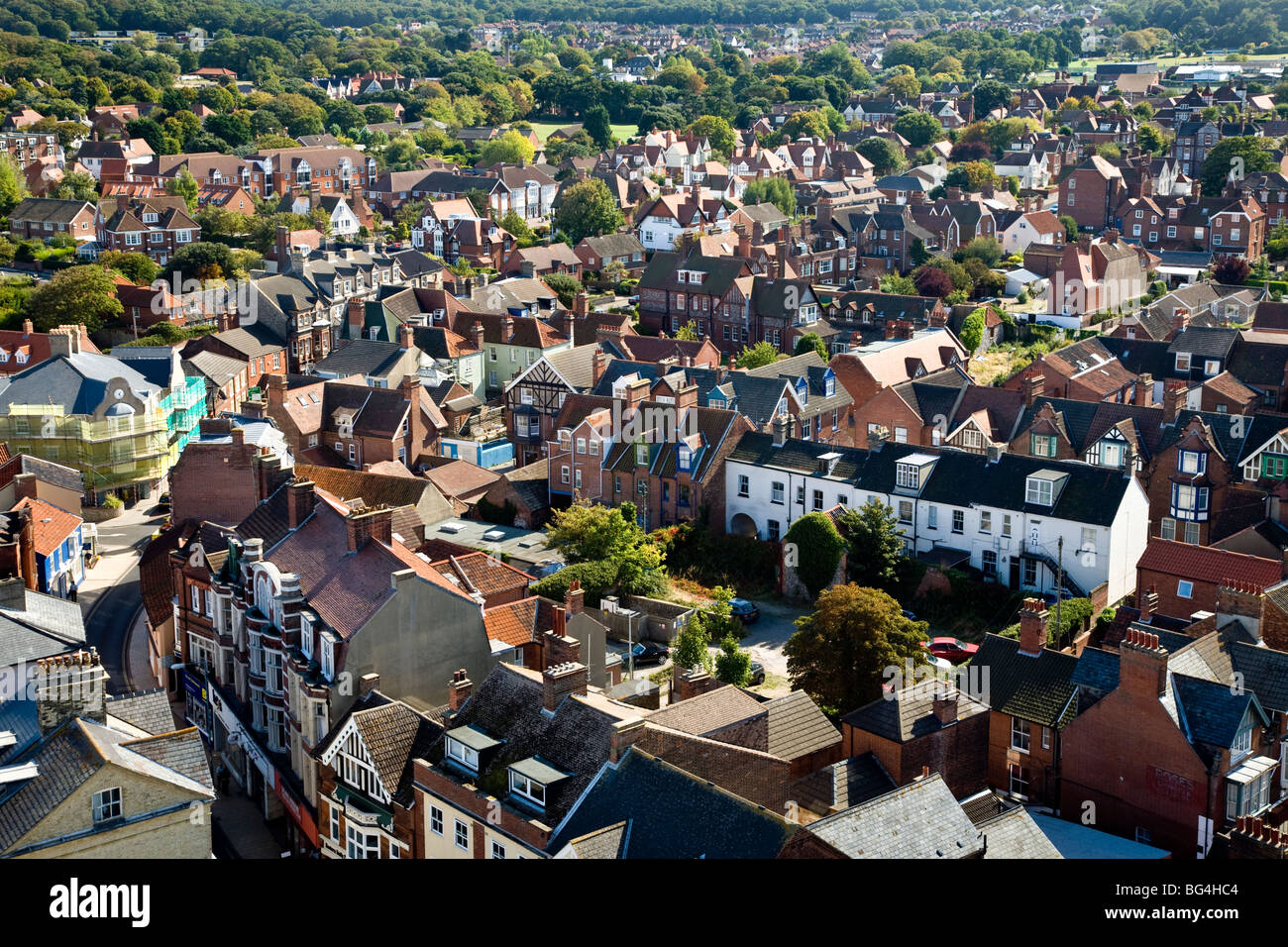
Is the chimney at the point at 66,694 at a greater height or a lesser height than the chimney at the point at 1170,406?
greater

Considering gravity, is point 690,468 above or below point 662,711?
below

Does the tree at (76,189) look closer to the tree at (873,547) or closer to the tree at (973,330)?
the tree at (973,330)

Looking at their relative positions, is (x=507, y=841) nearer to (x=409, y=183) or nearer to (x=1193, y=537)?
(x=1193, y=537)

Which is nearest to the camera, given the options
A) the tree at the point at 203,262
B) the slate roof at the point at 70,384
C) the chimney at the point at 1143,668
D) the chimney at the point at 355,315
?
the chimney at the point at 1143,668

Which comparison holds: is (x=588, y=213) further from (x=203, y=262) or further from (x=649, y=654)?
(x=649, y=654)

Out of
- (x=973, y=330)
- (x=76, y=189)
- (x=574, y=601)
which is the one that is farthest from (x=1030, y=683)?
(x=76, y=189)

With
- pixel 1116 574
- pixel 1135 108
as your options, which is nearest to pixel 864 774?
pixel 1116 574

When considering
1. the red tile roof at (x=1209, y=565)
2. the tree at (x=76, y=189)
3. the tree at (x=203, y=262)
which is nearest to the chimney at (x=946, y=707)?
the red tile roof at (x=1209, y=565)
